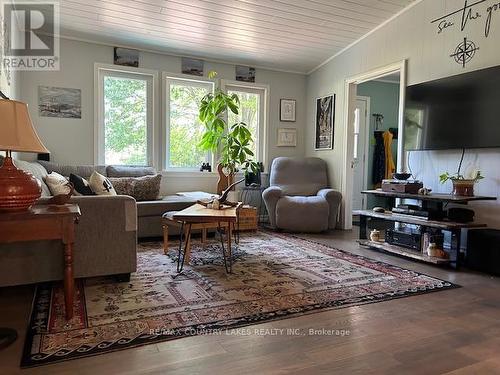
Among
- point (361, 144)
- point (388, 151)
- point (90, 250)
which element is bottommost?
point (90, 250)

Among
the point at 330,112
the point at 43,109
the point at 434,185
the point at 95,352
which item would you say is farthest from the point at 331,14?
the point at 95,352

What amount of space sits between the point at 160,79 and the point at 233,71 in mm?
1108

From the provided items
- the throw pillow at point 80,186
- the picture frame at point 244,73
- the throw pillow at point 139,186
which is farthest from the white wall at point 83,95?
the throw pillow at point 80,186

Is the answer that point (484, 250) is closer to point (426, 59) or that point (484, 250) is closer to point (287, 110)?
point (426, 59)

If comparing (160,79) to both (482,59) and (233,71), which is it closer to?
(233,71)

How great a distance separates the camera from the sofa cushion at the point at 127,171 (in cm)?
452

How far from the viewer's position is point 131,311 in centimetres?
213

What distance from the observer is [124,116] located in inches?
192

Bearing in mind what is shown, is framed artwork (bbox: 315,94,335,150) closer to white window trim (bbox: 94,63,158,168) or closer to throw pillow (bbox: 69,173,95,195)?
white window trim (bbox: 94,63,158,168)

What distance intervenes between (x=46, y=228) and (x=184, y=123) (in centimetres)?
351

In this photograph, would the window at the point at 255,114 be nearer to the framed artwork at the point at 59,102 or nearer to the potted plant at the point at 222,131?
the potted plant at the point at 222,131

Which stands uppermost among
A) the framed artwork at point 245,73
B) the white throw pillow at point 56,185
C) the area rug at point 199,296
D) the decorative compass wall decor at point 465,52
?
the framed artwork at point 245,73

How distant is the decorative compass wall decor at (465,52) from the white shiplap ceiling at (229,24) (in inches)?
32.7

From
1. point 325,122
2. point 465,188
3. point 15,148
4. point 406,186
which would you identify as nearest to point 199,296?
point 15,148
